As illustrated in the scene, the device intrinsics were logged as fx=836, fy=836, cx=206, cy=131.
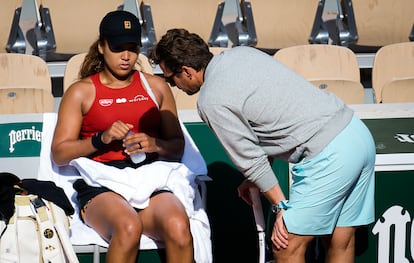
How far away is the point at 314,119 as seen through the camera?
2900mm

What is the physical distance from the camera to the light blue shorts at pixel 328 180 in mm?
2926

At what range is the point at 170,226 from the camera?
3324 mm

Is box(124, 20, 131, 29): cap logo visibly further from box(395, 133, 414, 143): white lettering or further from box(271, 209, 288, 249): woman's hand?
box(395, 133, 414, 143): white lettering

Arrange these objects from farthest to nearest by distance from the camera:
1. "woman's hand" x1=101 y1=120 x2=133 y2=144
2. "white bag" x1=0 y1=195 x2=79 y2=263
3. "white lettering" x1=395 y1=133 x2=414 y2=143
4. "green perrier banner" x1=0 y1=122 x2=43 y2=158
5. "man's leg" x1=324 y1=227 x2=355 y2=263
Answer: "green perrier banner" x1=0 y1=122 x2=43 y2=158 → "white lettering" x1=395 y1=133 x2=414 y2=143 → "woman's hand" x1=101 y1=120 x2=133 y2=144 → "white bag" x1=0 y1=195 x2=79 y2=263 → "man's leg" x1=324 y1=227 x2=355 y2=263

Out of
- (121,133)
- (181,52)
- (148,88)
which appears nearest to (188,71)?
(181,52)

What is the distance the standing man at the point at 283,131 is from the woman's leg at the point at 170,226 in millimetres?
438

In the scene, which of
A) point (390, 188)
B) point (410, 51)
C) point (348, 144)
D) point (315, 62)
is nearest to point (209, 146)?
point (390, 188)

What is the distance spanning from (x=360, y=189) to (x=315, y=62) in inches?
89.1

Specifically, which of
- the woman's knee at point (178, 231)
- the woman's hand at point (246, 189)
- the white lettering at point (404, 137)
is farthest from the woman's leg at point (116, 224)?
the white lettering at point (404, 137)

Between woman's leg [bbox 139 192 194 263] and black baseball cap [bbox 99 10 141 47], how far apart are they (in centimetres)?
70

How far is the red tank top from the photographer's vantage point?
3.67 m

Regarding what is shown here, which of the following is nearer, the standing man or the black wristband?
the standing man

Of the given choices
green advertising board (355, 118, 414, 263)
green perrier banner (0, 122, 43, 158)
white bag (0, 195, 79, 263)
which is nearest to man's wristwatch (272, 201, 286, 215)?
green advertising board (355, 118, 414, 263)

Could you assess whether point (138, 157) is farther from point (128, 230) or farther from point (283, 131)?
point (283, 131)
